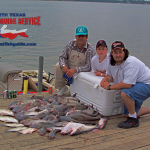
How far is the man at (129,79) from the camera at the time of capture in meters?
3.71

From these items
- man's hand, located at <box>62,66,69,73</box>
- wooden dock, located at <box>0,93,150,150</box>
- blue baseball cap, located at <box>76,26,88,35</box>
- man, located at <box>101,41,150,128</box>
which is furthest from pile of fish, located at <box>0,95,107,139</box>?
blue baseball cap, located at <box>76,26,88,35</box>

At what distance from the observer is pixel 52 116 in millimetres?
3951

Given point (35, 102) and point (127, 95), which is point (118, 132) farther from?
point (35, 102)

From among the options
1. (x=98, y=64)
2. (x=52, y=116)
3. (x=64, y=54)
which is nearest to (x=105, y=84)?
(x=98, y=64)

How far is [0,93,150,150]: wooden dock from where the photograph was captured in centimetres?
313

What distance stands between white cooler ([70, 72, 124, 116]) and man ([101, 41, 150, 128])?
214mm

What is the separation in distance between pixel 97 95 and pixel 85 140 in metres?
1.15

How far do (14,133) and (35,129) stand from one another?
1.01ft

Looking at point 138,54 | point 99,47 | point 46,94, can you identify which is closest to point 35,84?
point 46,94

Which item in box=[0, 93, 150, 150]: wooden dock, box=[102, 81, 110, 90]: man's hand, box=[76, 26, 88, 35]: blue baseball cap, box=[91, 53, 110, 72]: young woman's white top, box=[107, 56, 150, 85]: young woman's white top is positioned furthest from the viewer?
box=[76, 26, 88, 35]: blue baseball cap

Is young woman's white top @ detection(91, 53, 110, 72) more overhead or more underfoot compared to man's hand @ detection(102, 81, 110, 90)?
more overhead

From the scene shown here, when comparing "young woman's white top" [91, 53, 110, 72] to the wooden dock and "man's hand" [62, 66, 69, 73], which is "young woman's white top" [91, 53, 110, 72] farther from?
the wooden dock

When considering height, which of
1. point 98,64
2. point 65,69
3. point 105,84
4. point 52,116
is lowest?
point 52,116

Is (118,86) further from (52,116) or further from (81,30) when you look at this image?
(81,30)
